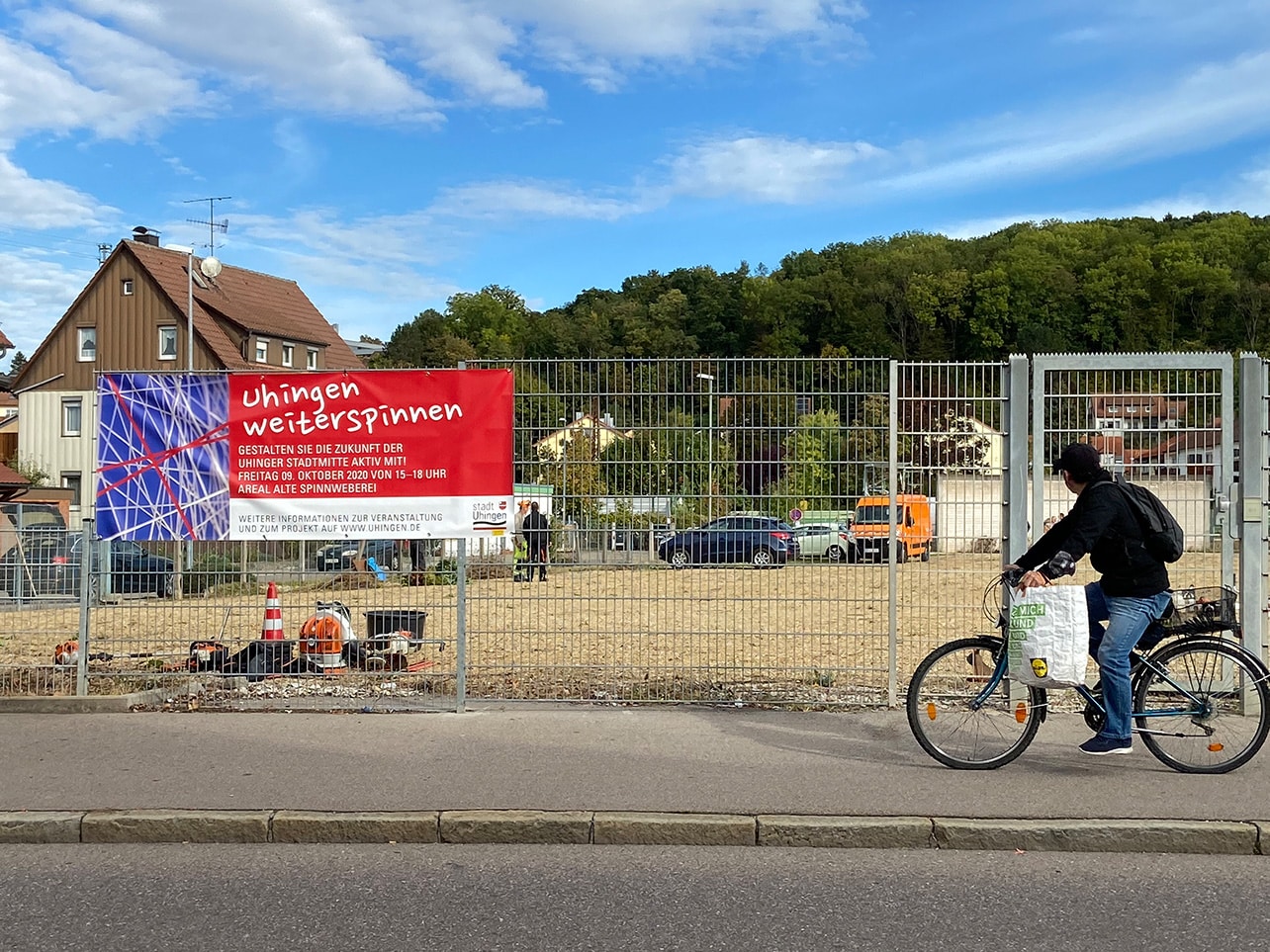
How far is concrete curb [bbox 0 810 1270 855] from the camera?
577 centimetres

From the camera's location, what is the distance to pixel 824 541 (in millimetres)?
8531

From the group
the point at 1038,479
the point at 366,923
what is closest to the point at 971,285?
the point at 1038,479

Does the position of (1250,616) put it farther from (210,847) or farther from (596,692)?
(210,847)

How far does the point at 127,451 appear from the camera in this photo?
902cm

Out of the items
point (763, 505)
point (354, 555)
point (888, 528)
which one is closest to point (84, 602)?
point (354, 555)

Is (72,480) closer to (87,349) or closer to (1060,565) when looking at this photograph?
(87,349)

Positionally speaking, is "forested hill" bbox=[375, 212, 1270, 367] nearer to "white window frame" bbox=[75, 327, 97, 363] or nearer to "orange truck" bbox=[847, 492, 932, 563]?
"white window frame" bbox=[75, 327, 97, 363]

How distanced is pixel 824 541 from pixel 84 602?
5470mm

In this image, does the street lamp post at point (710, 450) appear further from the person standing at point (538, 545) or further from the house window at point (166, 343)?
the house window at point (166, 343)

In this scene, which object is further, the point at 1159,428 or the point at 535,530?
the point at 535,530

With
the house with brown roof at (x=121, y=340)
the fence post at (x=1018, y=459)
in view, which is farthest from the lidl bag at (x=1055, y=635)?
the house with brown roof at (x=121, y=340)

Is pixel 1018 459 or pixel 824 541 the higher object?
pixel 1018 459

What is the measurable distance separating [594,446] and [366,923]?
4.31 meters

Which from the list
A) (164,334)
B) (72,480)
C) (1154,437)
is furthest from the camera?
(164,334)
